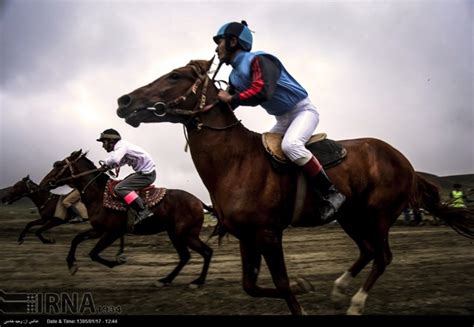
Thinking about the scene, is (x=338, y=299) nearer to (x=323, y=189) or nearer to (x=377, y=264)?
(x=377, y=264)

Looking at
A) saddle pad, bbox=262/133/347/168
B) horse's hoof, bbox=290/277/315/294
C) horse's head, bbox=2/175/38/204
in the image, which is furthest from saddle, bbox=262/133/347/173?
horse's head, bbox=2/175/38/204

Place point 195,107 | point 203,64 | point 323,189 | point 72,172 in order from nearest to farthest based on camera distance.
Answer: point 323,189 → point 195,107 → point 203,64 → point 72,172

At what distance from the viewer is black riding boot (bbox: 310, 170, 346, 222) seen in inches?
180

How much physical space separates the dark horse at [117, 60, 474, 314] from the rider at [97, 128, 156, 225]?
151 inches

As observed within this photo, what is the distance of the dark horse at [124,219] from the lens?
8289 millimetres

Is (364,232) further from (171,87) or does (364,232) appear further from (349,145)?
(171,87)

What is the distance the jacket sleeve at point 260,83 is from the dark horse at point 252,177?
42 centimetres

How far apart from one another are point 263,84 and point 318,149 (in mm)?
1064

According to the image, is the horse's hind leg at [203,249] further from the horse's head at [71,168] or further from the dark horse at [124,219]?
the horse's head at [71,168]

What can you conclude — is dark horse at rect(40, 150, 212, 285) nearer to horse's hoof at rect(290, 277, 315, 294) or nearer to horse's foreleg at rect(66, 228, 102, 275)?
horse's foreleg at rect(66, 228, 102, 275)

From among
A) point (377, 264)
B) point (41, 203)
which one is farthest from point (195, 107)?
point (41, 203)

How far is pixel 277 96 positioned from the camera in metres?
4.80

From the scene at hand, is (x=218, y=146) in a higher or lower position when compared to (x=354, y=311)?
higher

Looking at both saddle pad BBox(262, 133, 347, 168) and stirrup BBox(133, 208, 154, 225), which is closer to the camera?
saddle pad BBox(262, 133, 347, 168)
